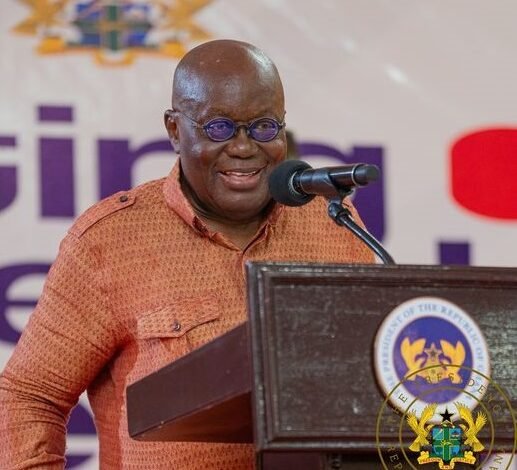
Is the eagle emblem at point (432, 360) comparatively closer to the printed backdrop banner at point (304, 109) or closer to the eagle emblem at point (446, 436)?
the eagle emblem at point (446, 436)

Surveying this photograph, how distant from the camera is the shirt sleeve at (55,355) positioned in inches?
115

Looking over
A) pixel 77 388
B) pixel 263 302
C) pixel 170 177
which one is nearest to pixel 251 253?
pixel 170 177

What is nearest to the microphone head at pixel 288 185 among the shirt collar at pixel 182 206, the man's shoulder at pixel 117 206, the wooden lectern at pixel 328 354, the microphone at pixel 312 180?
the microphone at pixel 312 180

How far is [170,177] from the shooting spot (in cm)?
304

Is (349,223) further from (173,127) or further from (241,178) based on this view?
(173,127)

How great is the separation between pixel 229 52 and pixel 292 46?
1.40 metres

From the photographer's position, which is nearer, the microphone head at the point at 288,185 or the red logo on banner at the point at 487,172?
the microphone head at the point at 288,185

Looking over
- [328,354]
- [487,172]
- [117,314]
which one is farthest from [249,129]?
[487,172]

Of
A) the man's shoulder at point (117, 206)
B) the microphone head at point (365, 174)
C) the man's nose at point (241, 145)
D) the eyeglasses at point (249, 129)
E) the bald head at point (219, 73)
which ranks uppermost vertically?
the bald head at point (219, 73)

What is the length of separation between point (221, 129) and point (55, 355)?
0.58 m

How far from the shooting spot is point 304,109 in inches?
170

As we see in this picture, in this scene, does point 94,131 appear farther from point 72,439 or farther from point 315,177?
point 315,177

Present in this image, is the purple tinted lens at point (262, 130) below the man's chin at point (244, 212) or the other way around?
the other way around

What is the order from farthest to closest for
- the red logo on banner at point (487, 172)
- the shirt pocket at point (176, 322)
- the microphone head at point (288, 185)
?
the red logo on banner at point (487, 172), the shirt pocket at point (176, 322), the microphone head at point (288, 185)
